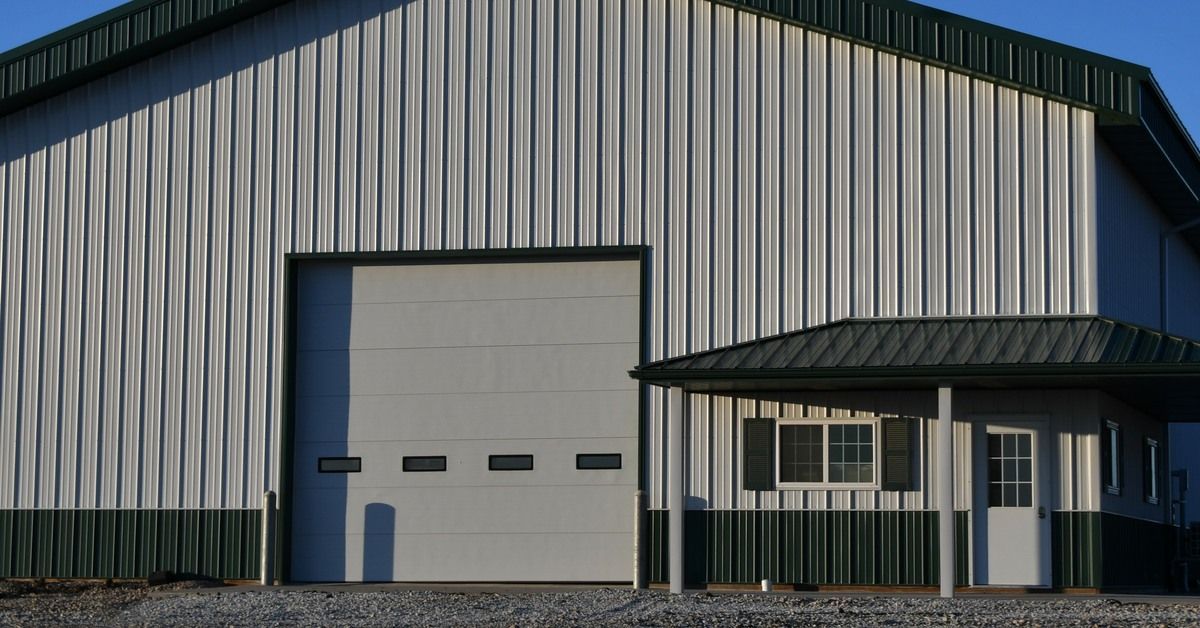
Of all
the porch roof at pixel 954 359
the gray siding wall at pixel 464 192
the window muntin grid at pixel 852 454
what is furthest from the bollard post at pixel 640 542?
the window muntin grid at pixel 852 454

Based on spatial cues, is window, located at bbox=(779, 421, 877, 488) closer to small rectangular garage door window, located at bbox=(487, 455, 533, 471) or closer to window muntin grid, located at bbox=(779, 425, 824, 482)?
A: window muntin grid, located at bbox=(779, 425, 824, 482)

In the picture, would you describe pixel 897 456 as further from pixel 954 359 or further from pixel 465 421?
pixel 465 421

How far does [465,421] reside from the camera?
22922 millimetres

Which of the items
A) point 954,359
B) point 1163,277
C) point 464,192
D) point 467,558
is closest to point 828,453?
point 954,359

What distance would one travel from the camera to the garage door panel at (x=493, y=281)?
22.7 metres

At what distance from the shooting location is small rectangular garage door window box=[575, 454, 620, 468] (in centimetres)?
2241

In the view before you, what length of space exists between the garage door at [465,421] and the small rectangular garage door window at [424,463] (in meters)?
0.03

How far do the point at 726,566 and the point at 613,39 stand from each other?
22.6ft

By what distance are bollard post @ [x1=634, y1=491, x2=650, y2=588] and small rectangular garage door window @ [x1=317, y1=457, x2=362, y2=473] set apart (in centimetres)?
397

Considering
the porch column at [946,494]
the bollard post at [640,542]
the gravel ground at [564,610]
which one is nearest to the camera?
the gravel ground at [564,610]

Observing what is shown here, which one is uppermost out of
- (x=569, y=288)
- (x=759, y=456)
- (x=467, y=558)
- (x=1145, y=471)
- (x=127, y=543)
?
(x=569, y=288)

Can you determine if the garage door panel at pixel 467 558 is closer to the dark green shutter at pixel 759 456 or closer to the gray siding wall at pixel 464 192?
the gray siding wall at pixel 464 192

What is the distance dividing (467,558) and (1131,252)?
977 cm

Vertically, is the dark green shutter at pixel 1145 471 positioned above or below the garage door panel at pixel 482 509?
above
